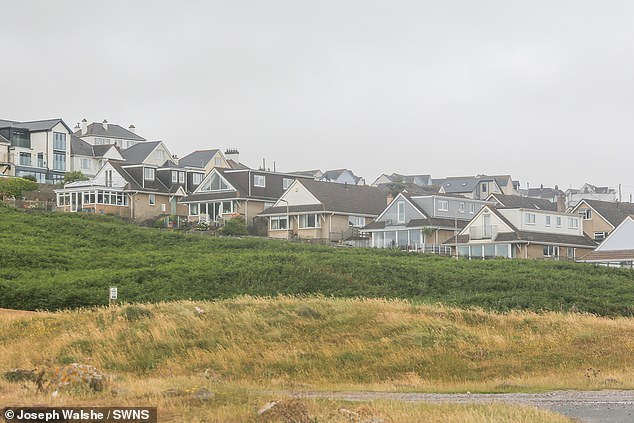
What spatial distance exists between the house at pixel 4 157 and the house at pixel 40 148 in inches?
19.2

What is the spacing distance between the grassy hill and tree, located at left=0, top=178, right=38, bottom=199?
22.1 metres

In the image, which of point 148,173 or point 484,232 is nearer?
point 484,232

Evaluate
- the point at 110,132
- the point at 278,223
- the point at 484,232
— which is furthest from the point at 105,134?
the point at 484,232

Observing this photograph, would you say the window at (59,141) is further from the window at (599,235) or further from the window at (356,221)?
the window at (599,235)

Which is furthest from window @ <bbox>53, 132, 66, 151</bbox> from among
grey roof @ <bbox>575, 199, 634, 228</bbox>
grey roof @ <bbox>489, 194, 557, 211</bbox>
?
grey roof @ <bbox>575, 199, 634, 228</bbox>

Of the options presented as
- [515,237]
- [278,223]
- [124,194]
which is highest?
[124,194]

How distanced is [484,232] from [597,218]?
19743mm

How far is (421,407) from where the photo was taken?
68.9 feet

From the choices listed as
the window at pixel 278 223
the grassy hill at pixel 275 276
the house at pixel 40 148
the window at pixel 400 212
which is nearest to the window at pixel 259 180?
the window at pixel 278 223

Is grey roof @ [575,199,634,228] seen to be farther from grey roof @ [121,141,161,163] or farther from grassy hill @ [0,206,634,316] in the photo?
grey roof @ [121,141,161,163]

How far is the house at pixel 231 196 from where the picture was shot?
100062 mm

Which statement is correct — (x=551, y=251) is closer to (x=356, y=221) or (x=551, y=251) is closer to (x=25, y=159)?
(x=356, y=221)

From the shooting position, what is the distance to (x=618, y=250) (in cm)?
8250

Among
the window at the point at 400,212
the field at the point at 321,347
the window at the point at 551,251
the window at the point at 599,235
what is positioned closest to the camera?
the field at the point at 321,347
